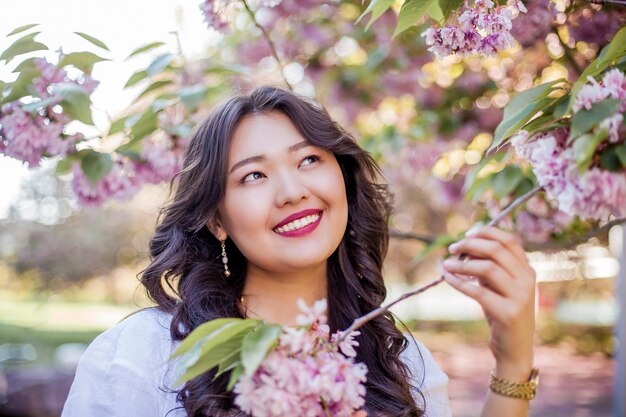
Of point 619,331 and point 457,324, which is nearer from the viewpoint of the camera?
point 619,331

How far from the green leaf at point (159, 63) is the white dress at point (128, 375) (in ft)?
2.63

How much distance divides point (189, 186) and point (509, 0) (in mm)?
964

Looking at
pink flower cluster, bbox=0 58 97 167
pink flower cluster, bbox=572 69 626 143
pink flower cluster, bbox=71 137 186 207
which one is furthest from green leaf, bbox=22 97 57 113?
pink flower cluster, bbox=572 69 626 143

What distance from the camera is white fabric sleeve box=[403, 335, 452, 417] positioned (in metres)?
1.99

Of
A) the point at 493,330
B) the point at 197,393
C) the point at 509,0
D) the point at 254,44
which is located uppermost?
the point at 254,44

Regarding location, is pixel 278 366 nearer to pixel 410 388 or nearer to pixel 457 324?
pixel 410 388

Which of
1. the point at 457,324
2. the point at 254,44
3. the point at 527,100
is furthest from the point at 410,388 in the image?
the point at 457,324

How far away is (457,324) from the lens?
1384cm

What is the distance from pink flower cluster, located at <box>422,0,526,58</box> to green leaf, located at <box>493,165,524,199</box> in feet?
2.79

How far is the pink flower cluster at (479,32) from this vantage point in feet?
4.42

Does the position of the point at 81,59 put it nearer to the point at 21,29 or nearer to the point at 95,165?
the point at 21,29

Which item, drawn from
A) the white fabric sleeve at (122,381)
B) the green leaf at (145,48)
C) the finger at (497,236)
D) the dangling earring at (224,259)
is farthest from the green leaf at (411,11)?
the green leaf at (145,48)

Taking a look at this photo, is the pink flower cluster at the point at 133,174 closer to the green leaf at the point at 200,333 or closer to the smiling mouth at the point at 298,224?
the smiling mouth at the point at 298,224

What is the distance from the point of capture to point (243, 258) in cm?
207
